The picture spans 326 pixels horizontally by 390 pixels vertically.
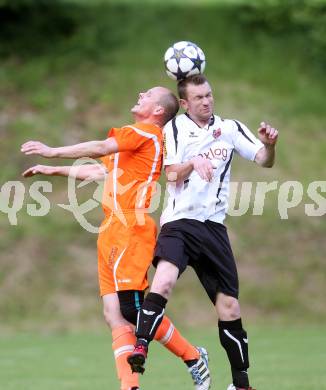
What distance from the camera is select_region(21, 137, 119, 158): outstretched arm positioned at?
19.9ft

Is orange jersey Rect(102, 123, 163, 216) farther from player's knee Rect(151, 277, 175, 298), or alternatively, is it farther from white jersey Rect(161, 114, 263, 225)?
player's knee Rect(151, 277, 175, 298)

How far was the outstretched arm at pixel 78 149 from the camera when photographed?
19.9 feet

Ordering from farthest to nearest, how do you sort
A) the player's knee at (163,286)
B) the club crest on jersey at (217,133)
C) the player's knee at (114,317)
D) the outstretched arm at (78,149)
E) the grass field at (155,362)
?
the grass field at (155,362) < the club crest on jersey at (217,133) < the player's knee at (114,317) < the player's knee at (163,286) < the outstretched arm at (78,149)

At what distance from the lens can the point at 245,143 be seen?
6.62 meters

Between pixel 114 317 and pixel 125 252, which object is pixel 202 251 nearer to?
pixel 125 252

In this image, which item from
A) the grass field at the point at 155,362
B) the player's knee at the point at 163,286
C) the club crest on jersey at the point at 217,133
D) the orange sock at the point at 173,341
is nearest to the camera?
the player's knee at the point at 163,286

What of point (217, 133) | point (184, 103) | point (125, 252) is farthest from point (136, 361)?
point (184, 103)

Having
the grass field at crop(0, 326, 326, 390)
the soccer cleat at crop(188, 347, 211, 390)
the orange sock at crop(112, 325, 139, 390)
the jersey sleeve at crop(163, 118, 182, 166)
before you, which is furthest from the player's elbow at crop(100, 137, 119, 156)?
the grass field at crop(0, 326, 326, 390)

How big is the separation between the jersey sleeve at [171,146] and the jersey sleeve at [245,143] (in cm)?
44

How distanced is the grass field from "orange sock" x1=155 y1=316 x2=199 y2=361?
3.05 ft

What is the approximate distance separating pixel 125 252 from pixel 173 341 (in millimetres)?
775

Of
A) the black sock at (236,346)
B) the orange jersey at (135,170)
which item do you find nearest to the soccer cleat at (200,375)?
the black sock at (236,346)

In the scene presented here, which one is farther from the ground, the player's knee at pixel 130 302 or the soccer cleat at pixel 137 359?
the player's knee at pixel 130 302

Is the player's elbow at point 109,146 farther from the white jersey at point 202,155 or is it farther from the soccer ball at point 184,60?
the soccer ball at point 184,60
